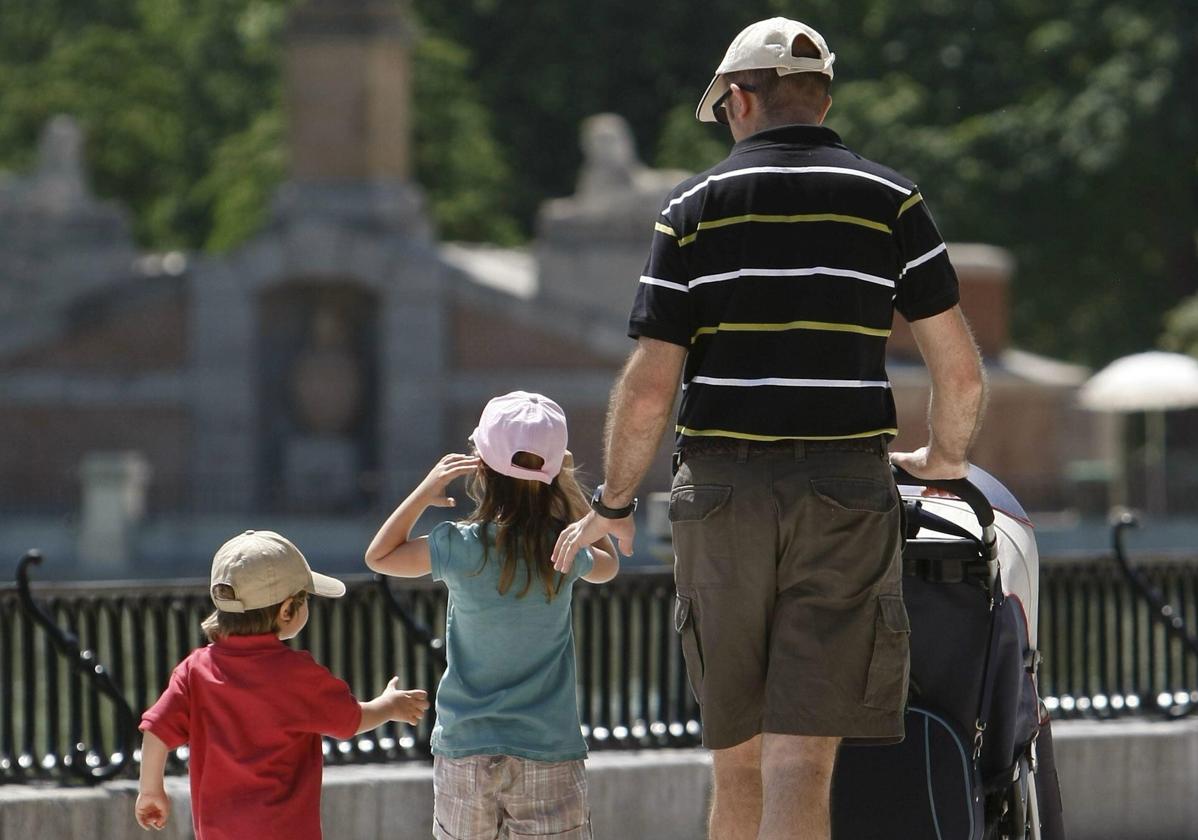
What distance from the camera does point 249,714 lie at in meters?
5.16

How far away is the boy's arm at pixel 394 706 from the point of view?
524 centimetres

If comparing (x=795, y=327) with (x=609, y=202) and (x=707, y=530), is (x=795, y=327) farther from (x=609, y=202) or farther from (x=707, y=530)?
(x=609, y=202)

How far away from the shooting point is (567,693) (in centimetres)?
531

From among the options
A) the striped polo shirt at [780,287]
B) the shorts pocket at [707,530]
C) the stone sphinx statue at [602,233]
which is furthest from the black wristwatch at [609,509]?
the stone sphinx statue at [602,233]

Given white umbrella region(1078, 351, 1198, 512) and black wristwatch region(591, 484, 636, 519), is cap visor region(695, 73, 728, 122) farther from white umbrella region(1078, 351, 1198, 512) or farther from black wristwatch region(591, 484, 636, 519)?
white umbrella region(1078, 351, 1198, 512)

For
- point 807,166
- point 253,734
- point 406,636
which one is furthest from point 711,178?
point 406,636

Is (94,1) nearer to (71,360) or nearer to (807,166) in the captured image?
(71,360)

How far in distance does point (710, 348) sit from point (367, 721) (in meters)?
1.12

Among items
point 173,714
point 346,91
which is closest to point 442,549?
point 173,714

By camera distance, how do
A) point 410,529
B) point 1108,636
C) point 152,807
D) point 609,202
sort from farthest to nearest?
1. point 609,202
2. point 1108,636
3. point 410,529
4. point 152,807

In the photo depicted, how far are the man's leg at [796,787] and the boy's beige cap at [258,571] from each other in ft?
3.58

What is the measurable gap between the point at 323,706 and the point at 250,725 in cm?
16

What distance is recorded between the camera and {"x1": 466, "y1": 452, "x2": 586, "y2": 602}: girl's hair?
207 inches

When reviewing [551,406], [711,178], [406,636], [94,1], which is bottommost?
[406,636]
